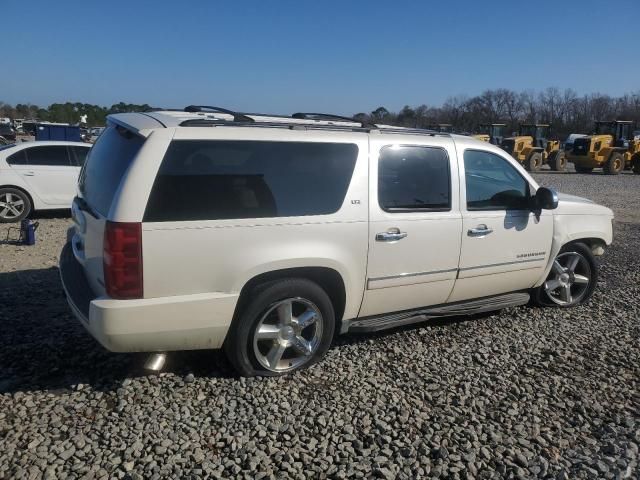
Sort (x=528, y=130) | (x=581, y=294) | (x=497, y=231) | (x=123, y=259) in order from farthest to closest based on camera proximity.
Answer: (x=528, y=130) → (x=581, y=294) → (x=497, y=231) → (x=123, y=259)

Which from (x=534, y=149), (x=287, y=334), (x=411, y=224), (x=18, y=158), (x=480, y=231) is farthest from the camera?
(x=534, y=149)

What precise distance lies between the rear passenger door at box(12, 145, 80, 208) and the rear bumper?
23.4 ft

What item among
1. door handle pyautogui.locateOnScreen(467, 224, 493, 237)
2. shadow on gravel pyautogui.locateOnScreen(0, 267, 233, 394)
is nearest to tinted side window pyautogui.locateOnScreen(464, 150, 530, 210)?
door handle pyautogui.locateOnScreen(467, 224, 493, 237)

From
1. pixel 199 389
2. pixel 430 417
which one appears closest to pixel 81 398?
pixel 199 389

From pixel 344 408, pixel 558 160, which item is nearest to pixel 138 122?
pixel 344 408

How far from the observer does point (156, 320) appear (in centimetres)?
321

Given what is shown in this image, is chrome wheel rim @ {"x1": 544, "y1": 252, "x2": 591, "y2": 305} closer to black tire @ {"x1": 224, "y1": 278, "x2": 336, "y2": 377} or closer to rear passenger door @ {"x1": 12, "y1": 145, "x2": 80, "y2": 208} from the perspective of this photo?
black tire @ {"x1": 224, "y1": 278, "x2": 336, "y2": 377}

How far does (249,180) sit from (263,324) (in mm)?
985

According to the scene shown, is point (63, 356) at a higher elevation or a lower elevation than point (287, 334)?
lower

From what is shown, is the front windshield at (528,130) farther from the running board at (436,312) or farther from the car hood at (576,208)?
the running board at (436,312)

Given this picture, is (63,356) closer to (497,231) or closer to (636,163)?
(497,231)

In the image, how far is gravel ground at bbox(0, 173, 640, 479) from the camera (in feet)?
9.50

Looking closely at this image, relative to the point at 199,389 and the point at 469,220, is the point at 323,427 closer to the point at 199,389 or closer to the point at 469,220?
the point at 199,389

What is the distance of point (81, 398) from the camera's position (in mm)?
3408
